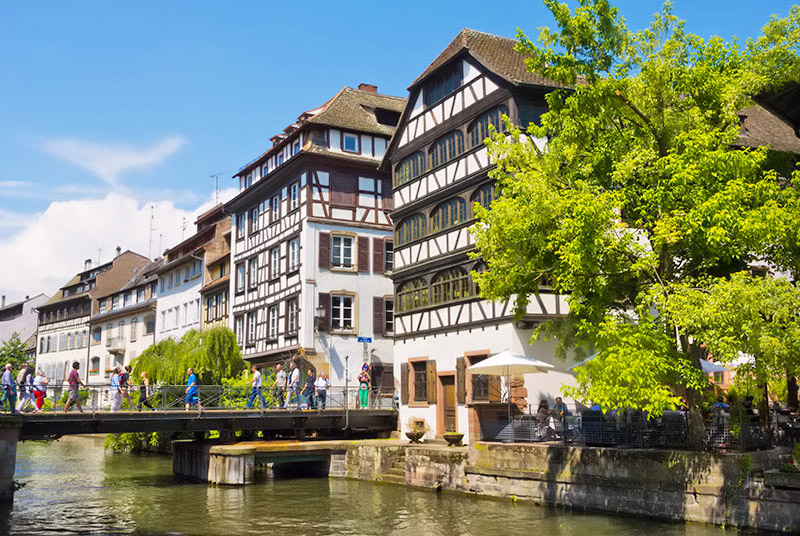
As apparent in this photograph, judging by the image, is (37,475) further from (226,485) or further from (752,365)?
(752,365)

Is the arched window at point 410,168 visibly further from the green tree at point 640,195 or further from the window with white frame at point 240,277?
the window with white frame at point 240,277

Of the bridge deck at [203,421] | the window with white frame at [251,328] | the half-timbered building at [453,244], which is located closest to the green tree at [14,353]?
the window with white frame at [251,328]

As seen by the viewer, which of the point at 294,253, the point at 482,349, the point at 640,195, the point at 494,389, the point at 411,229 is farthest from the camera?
the point at 294,253

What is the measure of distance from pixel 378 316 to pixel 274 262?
5.93m

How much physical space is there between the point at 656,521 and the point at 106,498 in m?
13.8

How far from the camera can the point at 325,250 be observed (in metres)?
34.3

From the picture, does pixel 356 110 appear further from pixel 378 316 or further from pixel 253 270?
pixel 378 316

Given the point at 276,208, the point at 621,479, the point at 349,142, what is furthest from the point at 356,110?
the point at 621,479

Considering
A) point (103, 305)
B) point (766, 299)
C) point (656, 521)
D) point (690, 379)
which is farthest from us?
point (103, 305)

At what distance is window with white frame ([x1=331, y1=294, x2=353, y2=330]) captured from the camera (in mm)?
33875

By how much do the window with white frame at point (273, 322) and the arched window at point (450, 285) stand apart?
38.5ft

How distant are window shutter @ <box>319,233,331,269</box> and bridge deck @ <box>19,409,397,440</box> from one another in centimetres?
797

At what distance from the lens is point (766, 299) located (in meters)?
13.3

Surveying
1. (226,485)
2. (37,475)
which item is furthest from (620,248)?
(37,475)
